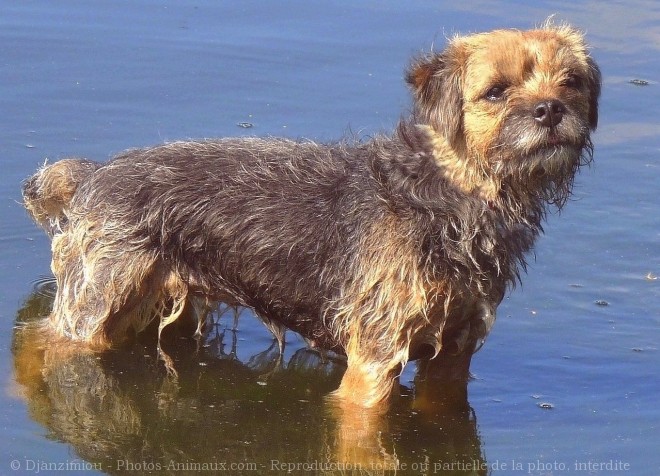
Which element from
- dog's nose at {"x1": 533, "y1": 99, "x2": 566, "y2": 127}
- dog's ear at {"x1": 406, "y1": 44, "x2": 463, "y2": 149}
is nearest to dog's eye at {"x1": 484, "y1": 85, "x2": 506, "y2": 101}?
dog's ear at {"x1": 406, "y1": 44, "x2": 463, "y2": 149}

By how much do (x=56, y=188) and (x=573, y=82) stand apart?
306 centimetres

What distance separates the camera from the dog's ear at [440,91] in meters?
6.10

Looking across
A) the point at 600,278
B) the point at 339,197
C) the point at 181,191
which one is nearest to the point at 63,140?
the point at 181,191

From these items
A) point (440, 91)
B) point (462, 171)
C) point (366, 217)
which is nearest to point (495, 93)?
point (440, 91)

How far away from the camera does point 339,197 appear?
6.51 metres

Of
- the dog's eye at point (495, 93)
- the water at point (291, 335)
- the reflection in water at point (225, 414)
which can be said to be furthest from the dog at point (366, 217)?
the water at point (291, 335)

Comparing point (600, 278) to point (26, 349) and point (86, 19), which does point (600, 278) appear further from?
point (86, 19)

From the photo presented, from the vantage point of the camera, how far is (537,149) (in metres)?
5.93

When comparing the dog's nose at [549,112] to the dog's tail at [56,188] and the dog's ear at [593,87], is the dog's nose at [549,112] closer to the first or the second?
the dog's ear at [593,87]

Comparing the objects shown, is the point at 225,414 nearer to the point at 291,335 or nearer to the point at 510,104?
the point at 291,335

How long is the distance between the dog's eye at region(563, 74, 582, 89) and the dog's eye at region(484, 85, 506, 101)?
0.33m

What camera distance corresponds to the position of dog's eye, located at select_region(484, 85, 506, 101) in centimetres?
603

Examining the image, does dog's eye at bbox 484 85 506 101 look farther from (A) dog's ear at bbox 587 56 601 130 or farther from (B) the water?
(B) the water

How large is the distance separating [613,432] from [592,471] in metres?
0.38
